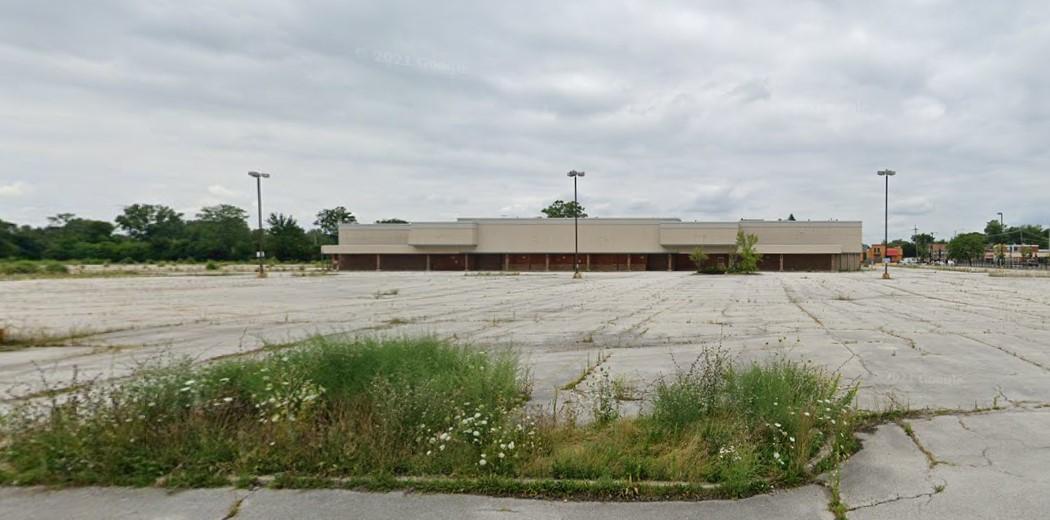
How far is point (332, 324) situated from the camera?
47.2ft

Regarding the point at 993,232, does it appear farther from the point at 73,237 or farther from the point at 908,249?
the point at 73,237

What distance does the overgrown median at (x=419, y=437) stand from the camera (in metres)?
4.02

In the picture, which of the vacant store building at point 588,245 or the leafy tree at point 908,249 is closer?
the vacant store building at point 588,245

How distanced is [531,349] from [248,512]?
23.0 ft

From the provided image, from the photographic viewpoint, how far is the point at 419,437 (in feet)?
14.4

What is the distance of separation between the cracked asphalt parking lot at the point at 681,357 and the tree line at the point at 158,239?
7313 centimetres

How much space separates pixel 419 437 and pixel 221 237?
119699mm

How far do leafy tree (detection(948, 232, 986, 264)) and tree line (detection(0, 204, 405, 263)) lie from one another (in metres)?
125

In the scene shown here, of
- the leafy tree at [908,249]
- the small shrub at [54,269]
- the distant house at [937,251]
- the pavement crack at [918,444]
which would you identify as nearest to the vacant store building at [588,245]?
the small shrub at [54,269]

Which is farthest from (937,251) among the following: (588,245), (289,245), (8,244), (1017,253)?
(8,244)

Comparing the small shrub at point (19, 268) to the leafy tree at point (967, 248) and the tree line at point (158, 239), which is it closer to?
the tree line at point (158, 239)

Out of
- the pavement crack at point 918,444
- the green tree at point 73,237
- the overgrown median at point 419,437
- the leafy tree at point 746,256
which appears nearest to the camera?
the overgrown median at point 419,437

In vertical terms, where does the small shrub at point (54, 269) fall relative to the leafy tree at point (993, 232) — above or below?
below

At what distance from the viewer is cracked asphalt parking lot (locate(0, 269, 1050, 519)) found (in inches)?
145
